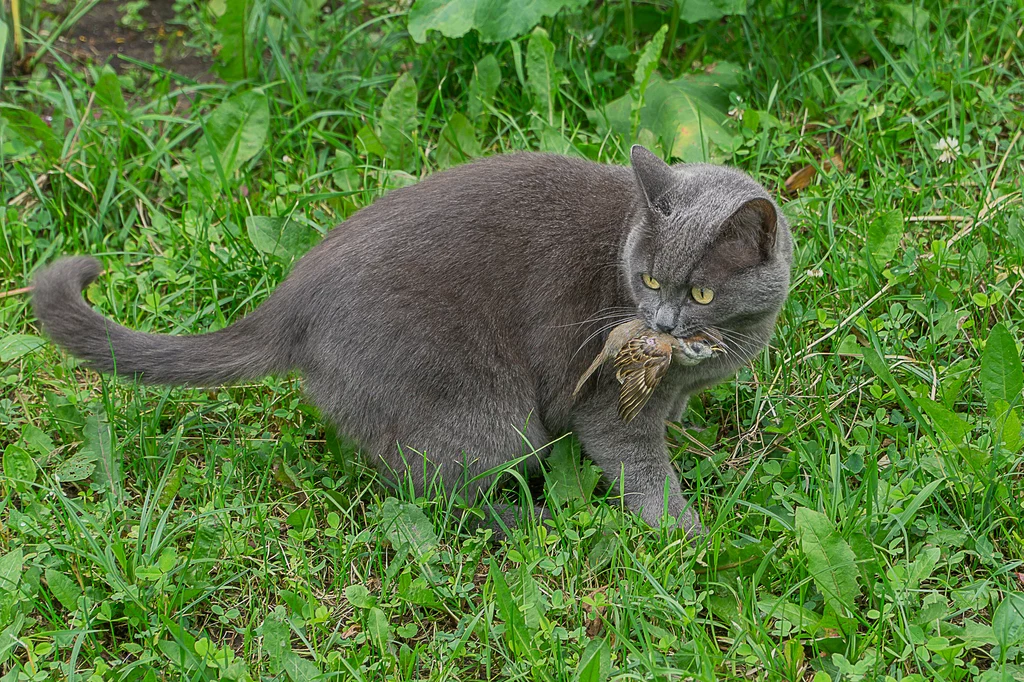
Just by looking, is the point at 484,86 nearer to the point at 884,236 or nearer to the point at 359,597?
the point at 884,236

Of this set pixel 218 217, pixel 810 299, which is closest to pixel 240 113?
pixel 218 217

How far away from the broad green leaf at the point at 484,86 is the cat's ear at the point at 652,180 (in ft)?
4.38

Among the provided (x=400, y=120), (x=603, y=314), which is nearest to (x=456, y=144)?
(x=400, y=120)

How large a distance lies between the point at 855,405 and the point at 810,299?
1.32 feet

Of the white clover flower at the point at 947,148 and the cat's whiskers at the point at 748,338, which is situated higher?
the white clover flower at the point at 947,148

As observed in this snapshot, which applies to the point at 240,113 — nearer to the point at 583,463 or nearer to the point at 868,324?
the point at 583,463

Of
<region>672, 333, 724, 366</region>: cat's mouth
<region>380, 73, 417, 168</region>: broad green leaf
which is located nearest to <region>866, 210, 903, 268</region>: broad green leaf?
<region>672, 333, 724, 366</region>: cat's mouth

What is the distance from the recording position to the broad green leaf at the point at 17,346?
3.19 metres

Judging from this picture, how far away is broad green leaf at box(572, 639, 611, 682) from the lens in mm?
2244

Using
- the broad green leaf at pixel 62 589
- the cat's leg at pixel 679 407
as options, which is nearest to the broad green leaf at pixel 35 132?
the broad green leaf at pixel 62 589

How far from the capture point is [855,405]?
308 centimetres

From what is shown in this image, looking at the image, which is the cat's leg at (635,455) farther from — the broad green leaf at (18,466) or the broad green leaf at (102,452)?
the broad green leaf at (18,466)

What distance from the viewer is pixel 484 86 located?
3.94 m

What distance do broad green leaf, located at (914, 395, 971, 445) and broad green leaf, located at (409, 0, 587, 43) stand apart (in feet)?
6.16
